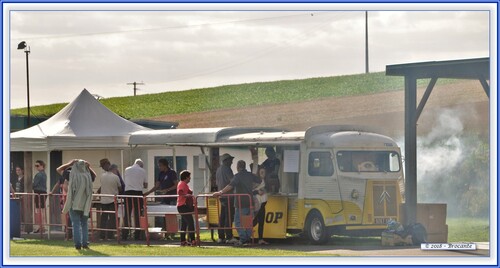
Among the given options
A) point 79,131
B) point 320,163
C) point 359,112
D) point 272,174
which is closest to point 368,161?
point 320,163

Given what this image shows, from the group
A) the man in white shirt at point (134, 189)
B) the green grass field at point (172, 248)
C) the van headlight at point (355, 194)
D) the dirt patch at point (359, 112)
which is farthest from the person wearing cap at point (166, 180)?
the dirt patch at point (359, 112)

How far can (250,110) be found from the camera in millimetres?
53312

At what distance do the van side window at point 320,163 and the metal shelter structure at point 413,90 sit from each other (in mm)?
1524

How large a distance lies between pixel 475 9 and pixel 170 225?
29.4 feet

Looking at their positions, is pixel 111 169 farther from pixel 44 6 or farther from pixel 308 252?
pixel 44 6

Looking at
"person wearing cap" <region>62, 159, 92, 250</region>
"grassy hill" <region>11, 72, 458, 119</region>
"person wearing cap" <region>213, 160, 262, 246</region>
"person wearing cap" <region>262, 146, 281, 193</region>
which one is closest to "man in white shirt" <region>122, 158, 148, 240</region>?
"person wearing cap" <region>213, 160, 262, 246</region>

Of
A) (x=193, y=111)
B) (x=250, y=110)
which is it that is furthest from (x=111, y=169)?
(x=193, y=111)

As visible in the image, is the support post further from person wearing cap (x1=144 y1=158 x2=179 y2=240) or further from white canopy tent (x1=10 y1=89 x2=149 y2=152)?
white canopy tent (x1=10 y1=89 x2=149 y2=152)

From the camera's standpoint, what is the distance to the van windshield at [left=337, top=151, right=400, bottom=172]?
21.8m

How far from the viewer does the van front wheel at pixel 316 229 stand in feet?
69.4

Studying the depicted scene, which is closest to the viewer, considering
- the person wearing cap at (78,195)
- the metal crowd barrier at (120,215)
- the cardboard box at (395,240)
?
the person wearing cap at (78,195)

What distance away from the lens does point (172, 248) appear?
67.4ft

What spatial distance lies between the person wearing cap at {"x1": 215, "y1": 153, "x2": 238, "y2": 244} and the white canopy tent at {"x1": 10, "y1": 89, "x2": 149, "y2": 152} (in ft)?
13.6

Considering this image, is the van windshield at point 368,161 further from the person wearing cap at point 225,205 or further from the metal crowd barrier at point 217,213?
the person wearing cap at point 225,205
